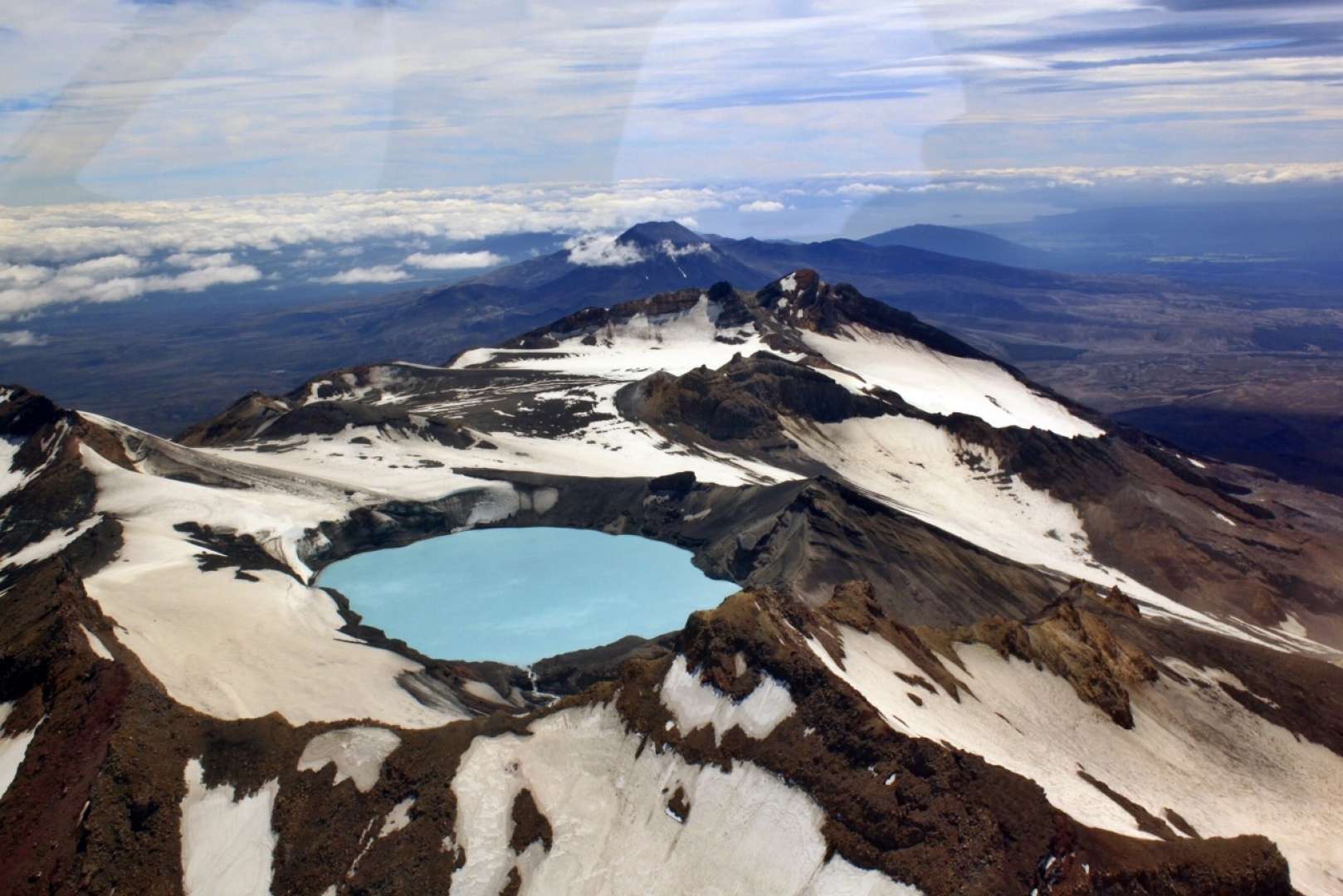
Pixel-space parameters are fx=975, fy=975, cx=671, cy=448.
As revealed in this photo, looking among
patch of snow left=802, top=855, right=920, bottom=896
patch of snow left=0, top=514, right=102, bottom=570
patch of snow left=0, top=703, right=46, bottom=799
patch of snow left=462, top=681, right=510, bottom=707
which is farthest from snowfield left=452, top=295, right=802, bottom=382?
patch of snow left=802, top=855, right=920, bottom=896

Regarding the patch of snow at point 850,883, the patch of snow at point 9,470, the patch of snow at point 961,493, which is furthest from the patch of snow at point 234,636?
the patch of snow at point 961,493

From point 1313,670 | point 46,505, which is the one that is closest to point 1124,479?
point 1313,670

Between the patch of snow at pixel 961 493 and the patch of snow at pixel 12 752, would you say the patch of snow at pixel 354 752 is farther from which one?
the patch of snow at pixel 961 493

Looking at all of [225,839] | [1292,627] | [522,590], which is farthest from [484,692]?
[1292,627]

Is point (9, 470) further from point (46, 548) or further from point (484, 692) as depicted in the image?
point (484, 692)

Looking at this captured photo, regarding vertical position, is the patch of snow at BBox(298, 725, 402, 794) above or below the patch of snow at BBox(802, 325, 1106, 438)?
above

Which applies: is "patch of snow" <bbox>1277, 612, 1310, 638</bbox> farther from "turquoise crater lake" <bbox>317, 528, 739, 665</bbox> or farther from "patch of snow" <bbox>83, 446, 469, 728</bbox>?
"patch of snow" <bbox>83, 446, 469, 728</bbox>
